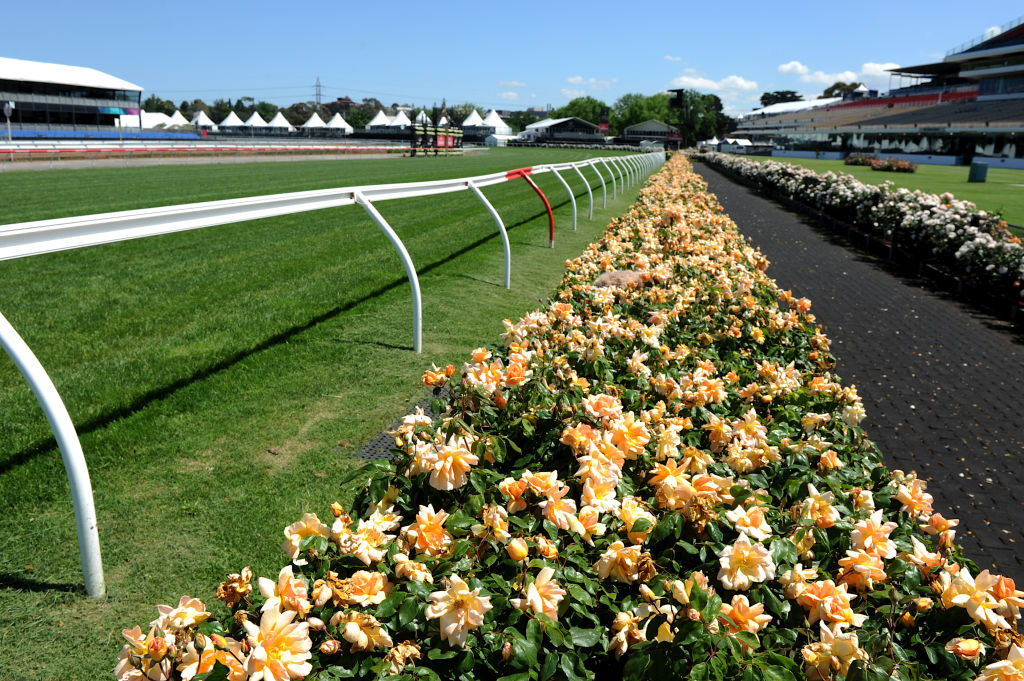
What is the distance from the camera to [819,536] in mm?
1893

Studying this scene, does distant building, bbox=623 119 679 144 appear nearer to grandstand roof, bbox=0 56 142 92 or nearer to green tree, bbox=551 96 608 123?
green tree, bbox=551 96 608 123

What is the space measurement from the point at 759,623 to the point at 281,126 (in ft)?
371

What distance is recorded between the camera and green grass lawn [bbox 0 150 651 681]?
2.64 m

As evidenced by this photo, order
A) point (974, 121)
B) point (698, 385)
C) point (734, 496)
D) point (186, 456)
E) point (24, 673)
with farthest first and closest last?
point (974, 121)
point (186, 456)
point (698, 385)
point (24, 673)
point (734, 496)

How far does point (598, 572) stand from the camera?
5.85ft

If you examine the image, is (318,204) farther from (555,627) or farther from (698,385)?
(555,627)

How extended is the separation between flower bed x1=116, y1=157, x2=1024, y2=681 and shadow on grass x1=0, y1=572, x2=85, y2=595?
50.0 inches

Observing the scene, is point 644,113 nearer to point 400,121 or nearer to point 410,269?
point 400,121

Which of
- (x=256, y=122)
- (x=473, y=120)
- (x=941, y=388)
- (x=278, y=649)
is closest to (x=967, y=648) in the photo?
(x=278, y=649)

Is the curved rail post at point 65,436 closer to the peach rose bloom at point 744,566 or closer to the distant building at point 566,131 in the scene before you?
the peach rose bloom at point 744,566

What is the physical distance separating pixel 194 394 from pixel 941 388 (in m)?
5.71

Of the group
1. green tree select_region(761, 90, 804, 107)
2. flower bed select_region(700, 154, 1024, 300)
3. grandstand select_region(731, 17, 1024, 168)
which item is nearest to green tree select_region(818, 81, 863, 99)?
green tree select_region(761, 90, 804, 107)

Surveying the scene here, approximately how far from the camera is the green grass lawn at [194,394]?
264 cm

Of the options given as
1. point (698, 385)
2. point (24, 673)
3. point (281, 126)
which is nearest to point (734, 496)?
point (698, 385)
